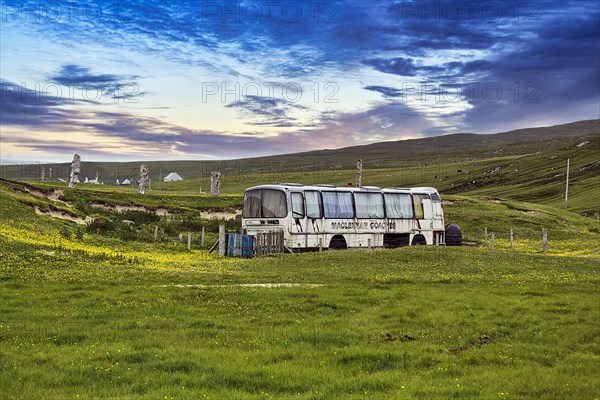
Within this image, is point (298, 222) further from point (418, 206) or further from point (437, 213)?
point (437, 213)

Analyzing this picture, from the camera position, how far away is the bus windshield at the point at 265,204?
124 ft

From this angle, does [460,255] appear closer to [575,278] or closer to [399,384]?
[575,278]

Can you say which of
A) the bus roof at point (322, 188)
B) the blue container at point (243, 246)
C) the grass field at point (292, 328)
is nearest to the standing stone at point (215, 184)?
the bus roof at point (322, 188)

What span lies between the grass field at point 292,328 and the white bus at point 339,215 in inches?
261

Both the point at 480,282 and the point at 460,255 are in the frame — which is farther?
the point at 460,255

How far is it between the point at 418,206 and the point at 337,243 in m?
9.12

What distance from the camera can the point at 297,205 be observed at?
1490 inches

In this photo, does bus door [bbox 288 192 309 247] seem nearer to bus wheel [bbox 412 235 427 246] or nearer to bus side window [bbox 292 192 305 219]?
bus side window [bbox 292 192 305 219]

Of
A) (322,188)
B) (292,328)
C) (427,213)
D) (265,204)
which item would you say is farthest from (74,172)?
(292,328)

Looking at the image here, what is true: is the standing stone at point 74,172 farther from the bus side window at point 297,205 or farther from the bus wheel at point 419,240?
the bus wheel at point 419,240

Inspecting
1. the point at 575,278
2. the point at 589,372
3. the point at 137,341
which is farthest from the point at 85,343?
the point at 575,278

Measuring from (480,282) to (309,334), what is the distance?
13108 mm

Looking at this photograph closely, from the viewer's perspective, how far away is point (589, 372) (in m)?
11.0

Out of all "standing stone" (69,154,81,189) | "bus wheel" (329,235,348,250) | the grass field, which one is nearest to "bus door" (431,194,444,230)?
"bus wheel" (329,235,348,250)
